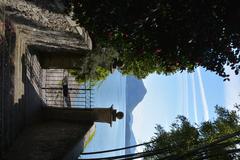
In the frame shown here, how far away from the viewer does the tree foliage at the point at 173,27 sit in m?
8.91

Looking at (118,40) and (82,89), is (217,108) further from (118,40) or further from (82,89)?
(82,89)

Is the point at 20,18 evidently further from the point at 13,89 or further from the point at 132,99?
the point at 132,99

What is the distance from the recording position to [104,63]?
1332 centimetres

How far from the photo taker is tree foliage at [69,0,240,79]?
8906 millimetres

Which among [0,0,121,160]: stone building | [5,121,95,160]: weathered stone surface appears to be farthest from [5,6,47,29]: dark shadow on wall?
[5,121,95,160]: weathered stone surface

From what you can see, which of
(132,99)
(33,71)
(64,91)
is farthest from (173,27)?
(132,99)

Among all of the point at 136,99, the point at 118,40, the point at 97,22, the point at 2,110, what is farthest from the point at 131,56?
the point at 136,99

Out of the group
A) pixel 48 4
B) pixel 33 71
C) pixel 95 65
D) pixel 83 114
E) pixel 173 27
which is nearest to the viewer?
pixel 173 27

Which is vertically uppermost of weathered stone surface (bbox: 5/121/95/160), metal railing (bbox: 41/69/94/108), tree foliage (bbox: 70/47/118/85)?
tree foliage (bbox: 70/47/118/85)

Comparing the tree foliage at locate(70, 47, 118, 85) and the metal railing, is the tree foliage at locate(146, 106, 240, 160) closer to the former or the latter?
the tree foliage at locate(70, 47, 118, 85)

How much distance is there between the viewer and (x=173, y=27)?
32.0 ft

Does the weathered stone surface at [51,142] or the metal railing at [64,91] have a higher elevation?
the metal railing at [64,91]

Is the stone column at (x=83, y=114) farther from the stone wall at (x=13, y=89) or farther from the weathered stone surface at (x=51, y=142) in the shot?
the stone wall at (x=13, y=89)

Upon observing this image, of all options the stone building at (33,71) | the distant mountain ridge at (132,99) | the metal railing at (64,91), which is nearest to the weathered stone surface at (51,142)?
the stone building at (33,71)
